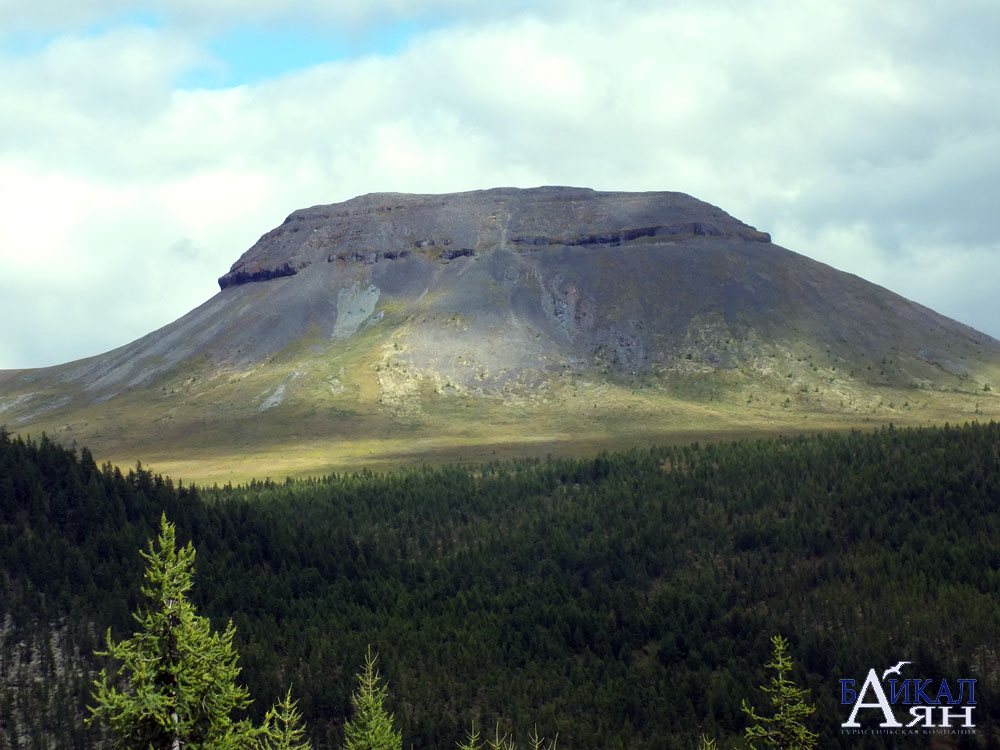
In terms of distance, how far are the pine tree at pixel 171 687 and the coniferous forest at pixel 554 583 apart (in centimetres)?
6286

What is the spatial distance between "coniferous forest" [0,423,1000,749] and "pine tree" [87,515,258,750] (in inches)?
2475

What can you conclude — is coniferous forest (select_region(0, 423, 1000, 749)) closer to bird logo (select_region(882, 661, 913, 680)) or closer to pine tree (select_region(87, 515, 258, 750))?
bird logo (select_region(882, 661, 913, 680))

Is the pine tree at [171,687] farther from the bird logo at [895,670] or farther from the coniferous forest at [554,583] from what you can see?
the bird logo at [895,670]

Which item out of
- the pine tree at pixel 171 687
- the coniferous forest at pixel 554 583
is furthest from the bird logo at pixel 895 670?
the pine tree at pixel 171 687

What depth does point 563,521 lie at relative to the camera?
525ft

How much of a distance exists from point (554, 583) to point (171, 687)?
11681 cm

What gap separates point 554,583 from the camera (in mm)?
142750

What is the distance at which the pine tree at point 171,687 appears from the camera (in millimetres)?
27828

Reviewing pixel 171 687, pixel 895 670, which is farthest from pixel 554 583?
pixel 171 687

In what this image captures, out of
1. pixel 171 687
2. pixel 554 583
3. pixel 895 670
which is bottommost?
pixel 554 583

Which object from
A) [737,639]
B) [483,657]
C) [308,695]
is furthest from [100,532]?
[737,639]

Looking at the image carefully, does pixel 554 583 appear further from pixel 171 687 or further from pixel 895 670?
pixel 171 687

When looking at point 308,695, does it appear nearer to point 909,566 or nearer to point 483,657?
point 483,657

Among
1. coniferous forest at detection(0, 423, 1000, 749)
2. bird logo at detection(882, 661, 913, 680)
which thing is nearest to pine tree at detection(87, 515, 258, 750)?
coniferous forest at detection(0, 423, 1000, 749)
